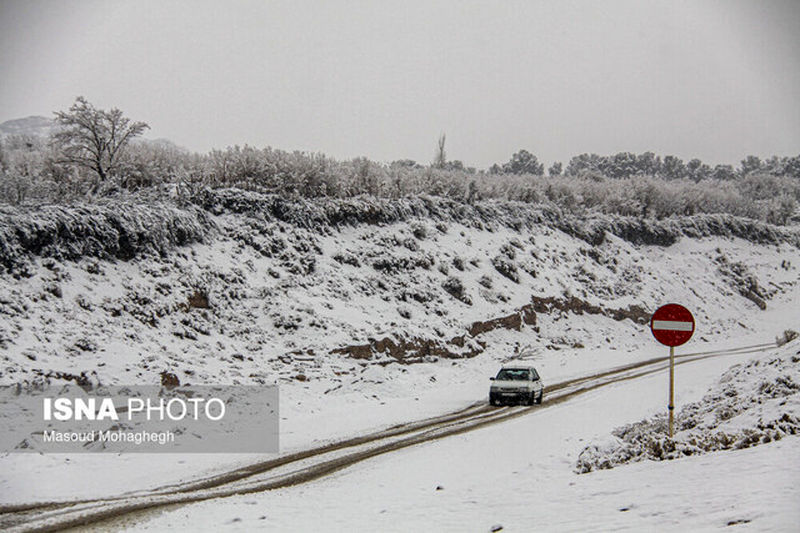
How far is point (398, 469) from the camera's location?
37.6 feet

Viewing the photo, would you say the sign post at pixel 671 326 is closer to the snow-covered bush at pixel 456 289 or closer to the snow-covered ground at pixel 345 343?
the snow-covered ground at pixel 345 343

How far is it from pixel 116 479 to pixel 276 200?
70.7 feet

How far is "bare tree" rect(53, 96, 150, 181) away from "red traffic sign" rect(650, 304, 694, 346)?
26.2 m

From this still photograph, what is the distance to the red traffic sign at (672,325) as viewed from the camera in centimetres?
1116

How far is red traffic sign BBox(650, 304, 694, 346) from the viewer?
36.6ft

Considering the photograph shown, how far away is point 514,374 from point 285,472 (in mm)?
11756

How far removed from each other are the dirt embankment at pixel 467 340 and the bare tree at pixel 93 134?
16.4 m

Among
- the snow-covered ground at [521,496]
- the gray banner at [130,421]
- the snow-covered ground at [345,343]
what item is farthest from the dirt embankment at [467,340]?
the snow-covered ground at [521,496]

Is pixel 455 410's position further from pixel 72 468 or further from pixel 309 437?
pixel 72 468

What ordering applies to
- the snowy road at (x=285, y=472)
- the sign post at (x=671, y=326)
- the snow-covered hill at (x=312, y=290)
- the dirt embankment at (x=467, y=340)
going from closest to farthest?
the snowy road at (x=285, y=472), the sign post at (x=671, y=326), the snow-covered hill at (x=312, y=290), the dirt embankment at (x=467, y=340)

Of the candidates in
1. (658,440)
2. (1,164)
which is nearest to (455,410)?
(658,440)

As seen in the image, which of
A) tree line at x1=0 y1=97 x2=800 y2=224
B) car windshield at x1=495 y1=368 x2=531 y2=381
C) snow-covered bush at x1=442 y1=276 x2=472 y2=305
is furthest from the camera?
snow-covered bush at x1=442 y1=276 x2=472 y2=305

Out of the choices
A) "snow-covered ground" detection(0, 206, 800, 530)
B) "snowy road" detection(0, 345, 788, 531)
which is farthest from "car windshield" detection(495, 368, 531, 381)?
"snow-covered ground" detection(0, 206, 800, 530)

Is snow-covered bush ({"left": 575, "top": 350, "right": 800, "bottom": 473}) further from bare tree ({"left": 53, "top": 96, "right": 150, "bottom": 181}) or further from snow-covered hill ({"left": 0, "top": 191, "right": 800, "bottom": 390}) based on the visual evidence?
bare tree ({"left": 53, "top": 96, "right": 150, "bottom": 181})
